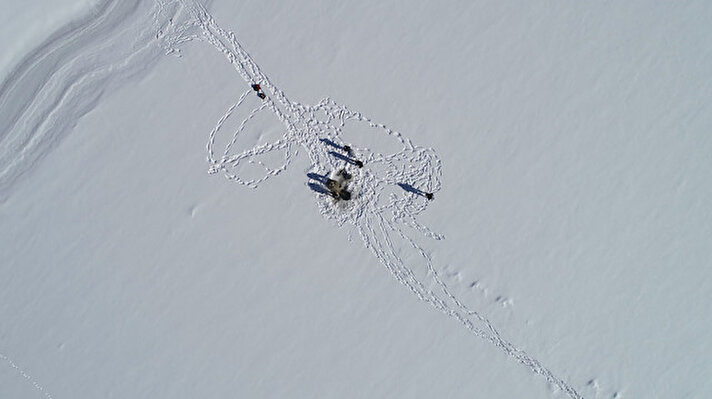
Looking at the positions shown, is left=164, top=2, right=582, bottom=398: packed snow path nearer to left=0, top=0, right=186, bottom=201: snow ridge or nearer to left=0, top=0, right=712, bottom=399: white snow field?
left=0, top=0, right=712, bottom=399: white snow field

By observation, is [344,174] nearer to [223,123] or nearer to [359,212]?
[359,212]

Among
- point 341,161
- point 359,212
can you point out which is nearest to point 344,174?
point 341,161

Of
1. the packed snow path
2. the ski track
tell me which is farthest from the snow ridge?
the packed snow path

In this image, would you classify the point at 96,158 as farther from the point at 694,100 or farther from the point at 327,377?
the point at 694,100

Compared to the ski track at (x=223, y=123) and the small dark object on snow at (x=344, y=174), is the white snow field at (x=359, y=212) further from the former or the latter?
the small dark object on snow at (x=344, y=174)

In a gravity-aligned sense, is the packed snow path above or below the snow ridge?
below

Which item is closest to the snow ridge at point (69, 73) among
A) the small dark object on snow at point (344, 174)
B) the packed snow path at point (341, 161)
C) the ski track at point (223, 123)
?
Result: the ski track at point (223, 123)

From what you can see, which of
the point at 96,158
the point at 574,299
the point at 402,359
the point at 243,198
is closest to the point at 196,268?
the point at 243,198
